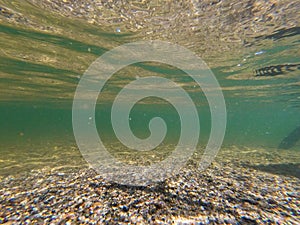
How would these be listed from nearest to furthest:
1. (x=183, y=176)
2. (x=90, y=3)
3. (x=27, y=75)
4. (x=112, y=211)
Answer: (x=112, y=211) → (x=183, y=176) → (x=90, y=3) → (x=27, y=75)

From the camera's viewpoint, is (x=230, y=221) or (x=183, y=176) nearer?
(x=230, y=221)

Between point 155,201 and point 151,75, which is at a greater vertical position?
point 151,75

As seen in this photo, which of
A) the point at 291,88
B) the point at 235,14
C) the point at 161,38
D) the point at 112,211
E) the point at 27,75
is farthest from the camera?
the point at 291,88

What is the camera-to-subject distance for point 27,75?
23.6 m

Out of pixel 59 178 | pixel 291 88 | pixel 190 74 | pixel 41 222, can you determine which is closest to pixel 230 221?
pixel 41 222

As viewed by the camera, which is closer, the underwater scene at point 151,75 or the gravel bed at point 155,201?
the gravel bed at point 155,201

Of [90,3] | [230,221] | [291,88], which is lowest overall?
[230,221]

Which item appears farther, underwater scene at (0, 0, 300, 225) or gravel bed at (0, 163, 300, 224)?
underwater scene at (0, 0, 300, 225)

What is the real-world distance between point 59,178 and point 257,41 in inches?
647

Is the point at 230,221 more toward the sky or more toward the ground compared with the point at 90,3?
more toward the ground

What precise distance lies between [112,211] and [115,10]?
34.1 feet

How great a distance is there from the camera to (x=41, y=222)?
4594 mm

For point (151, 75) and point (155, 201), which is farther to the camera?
point (151, 75)

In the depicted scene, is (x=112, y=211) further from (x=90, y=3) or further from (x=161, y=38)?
(x=161, y=38)
